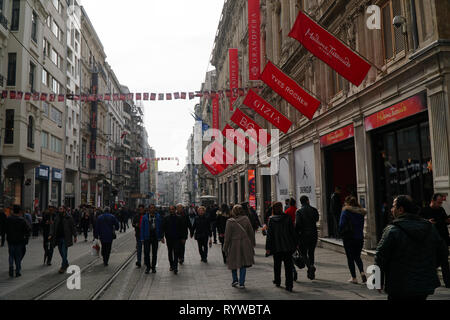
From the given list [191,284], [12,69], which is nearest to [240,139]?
[12,69]

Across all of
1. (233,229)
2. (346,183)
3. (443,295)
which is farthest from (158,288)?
(346,183)

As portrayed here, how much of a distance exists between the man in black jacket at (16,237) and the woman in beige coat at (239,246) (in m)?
5.64

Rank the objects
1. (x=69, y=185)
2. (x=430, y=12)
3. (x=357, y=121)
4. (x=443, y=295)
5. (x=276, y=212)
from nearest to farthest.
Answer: (x=443, y=295)
(x=276, y=212)
(x=430, y=12)
(x=357, y=121)
(x=69, y=185)

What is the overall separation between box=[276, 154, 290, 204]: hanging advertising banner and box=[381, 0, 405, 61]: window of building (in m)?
10.5

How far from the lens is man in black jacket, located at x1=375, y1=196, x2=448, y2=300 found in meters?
3.93

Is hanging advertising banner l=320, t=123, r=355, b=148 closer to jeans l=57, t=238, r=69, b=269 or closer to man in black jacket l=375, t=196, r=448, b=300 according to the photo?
man in black jacket l=375, t=196, r=448, b=300

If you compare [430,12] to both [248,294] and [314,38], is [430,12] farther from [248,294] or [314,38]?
[248,294]

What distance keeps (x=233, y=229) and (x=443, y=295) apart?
13.4 ft

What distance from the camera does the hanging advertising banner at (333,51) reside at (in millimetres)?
10758

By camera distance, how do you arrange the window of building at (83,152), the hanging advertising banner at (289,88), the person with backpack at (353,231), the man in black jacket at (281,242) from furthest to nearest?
the window of building at (83,152) < the hanging advertising banner at (289,88) < the person with backpack at (353,231) < the man in black jacket at (281,242)

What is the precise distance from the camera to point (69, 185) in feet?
130

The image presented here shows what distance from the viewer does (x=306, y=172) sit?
1834 centimetres

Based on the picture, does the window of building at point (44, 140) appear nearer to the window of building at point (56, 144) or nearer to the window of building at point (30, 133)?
the window of building at point (56, 144)

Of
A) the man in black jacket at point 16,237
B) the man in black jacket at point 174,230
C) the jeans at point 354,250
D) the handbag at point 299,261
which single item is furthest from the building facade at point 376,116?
the man in black jacket at point 16,237
